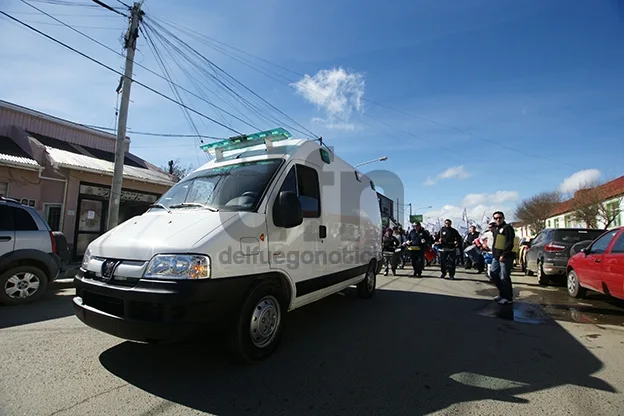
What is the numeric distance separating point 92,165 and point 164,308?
1164 centimetres

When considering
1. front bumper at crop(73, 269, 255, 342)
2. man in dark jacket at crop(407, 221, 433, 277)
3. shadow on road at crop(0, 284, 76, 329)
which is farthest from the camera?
man in dark jacket at crop(407, 221, 433, 277)

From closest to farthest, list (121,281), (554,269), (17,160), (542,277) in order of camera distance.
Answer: (121,281)
(554,269)
(542,277)
(17,160)

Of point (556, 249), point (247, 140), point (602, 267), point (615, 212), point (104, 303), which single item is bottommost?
point (104, 303)

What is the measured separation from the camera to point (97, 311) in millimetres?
3078

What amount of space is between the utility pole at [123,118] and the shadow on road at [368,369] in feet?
24.6

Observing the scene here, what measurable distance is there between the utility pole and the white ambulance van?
677 cm

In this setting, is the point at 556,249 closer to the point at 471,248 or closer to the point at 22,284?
the point at 471,248

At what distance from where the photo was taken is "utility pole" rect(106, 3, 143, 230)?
10062 mm

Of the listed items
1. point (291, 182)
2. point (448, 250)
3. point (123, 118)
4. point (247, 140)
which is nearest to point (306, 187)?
point (291, 182)

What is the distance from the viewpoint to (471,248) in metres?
13.4

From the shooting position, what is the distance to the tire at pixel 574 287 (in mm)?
7216

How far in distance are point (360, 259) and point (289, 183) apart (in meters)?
2.86

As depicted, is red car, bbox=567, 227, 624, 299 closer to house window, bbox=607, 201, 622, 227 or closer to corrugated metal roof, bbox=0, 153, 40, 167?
corrugated metal roof, bbox=0, 153, 40, 167

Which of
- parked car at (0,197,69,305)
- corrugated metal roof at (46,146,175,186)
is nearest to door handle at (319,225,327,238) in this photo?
parked car at (0,197,69,305)
